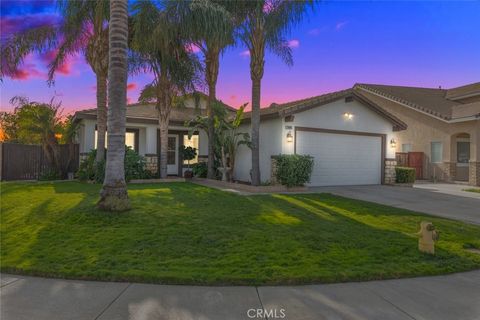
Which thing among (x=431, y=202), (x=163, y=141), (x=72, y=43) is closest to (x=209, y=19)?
(x=163, y=141)

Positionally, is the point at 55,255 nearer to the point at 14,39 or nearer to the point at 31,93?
the point at 14,39

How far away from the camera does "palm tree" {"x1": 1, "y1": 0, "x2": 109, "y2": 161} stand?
12.7 metres

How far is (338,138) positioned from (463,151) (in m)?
11.8

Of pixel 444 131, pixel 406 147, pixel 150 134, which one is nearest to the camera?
pixel 150 134

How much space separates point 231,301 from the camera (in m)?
3.64

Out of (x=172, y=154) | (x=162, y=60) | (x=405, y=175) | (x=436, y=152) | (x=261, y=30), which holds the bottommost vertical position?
(x=405, y=175)

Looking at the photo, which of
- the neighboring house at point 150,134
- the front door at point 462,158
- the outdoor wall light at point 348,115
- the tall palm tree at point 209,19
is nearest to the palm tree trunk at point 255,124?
the tall palm tree at point 209,19

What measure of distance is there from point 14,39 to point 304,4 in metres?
11.6

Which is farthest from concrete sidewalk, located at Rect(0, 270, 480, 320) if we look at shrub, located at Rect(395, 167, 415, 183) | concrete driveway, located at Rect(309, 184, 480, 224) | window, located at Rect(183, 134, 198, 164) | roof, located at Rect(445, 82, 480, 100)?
roof, located at Rect(445, 82, 480, 100)

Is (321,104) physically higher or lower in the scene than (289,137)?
higher

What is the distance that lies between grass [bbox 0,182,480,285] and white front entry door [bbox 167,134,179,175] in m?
9.66

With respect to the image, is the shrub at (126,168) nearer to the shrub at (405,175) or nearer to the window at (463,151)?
the shrub at (405,175)

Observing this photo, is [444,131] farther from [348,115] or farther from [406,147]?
[348,115]

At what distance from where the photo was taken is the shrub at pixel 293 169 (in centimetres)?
1254
